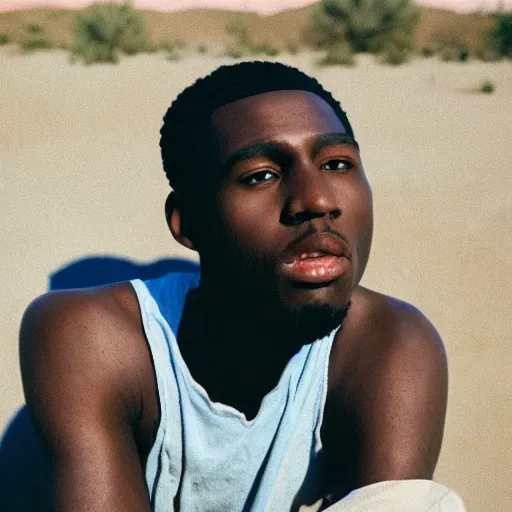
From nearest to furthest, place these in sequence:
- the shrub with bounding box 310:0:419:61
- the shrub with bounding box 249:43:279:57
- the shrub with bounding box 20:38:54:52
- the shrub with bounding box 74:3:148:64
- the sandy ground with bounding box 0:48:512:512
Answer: the sandy ground with bounding box 0:48:512:512 → the shrub with bounding box 20:38:54:52 → the shrub with bounding box 249:43:279:57 → the shrub with bounding box 74:3:148:64 → the shrub with bounding box 310:0:419:61

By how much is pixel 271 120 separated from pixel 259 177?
12 centimetres

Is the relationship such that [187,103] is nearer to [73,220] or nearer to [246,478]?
[246,478]

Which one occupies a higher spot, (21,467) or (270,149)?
(270,149)

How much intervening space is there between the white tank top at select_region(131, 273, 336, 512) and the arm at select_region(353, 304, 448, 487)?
0.12m

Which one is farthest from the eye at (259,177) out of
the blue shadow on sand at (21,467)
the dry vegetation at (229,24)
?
the dry vegetation at (229,24)

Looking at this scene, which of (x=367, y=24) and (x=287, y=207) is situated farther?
(x=367, y=24)

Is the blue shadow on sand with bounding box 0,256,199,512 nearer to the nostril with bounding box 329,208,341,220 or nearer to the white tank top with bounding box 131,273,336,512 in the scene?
the white tank top with bounding box 131,273,336,512

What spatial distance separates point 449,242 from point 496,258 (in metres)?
0.26

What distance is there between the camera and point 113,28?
46.6 ft

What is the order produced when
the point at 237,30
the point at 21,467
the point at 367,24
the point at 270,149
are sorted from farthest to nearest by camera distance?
1. the point at 237,30
2. the point at 367,24
3. the point at 21,467
4. the point at 270,149

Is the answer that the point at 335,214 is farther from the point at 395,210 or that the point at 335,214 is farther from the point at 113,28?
the point at 113,28

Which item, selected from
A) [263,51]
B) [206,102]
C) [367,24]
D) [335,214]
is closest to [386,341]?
[335,214]

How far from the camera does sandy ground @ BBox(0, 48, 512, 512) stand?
8.32ft

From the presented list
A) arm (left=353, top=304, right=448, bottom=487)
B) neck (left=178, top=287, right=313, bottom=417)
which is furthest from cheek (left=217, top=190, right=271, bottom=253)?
arm (left=353, top=304, right=448, bottom=487)
